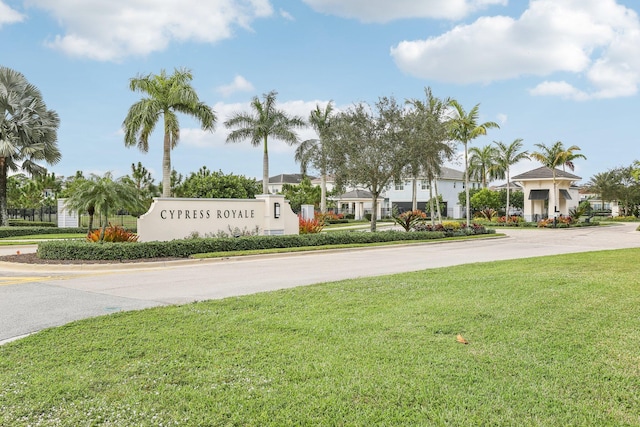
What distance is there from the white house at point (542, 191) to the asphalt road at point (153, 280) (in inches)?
1438

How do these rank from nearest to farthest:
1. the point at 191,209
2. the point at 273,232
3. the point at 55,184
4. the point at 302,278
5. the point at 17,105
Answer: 1. the point at 302,278
2. the point at 191,209
3. the point at 273,232
4. the point at 17,105
5. the point at 55,184

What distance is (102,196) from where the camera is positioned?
16.1 metres

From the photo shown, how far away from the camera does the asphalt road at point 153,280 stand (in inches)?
315

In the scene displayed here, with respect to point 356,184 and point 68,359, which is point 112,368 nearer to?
point 68,359

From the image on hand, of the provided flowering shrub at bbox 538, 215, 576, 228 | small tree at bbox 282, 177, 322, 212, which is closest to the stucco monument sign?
small tree at bbox 282, 177, 322, 212

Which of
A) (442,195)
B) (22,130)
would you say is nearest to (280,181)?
(442,195)

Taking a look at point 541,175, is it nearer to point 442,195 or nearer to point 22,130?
→ point 442,195

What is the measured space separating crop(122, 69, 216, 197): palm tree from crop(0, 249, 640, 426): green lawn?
74.1 ft

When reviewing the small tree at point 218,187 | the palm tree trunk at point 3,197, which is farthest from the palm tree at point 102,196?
the small tree at point 218,187

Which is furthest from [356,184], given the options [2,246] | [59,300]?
[59,300]

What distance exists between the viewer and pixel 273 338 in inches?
221

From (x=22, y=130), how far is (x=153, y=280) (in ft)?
91.6

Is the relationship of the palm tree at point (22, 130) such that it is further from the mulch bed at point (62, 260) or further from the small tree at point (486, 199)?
the small tree at point (486, 199)

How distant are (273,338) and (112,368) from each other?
169 centimetres
